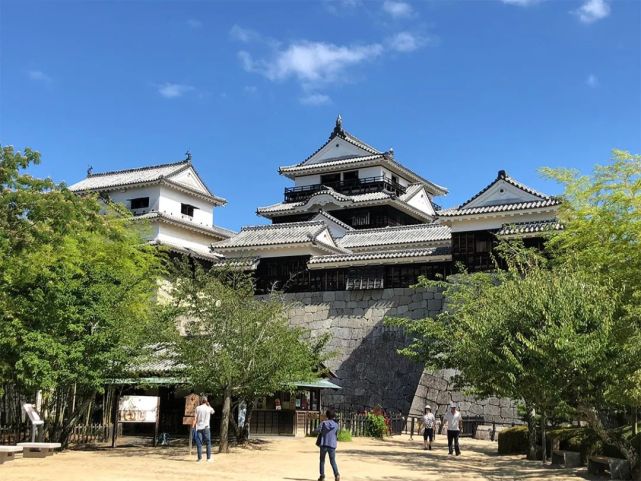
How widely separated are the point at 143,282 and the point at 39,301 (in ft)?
12.2

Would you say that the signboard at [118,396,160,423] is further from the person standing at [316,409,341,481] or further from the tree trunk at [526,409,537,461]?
the tree trunk at [526,409,537,461]

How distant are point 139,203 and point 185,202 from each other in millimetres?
2841

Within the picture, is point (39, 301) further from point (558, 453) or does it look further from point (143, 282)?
point (558, 453)

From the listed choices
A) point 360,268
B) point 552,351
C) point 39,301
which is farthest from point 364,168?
point 552,351

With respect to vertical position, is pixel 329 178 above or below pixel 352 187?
above

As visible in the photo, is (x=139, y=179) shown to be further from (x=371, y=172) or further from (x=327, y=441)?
(x=327, y=441)

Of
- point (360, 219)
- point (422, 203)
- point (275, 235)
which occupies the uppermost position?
point (422, 203)

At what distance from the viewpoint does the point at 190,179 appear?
146ft

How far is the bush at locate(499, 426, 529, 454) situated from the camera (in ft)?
64.8

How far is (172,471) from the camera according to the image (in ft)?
47.0

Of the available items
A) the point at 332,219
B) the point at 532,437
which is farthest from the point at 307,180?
the point at 532,437

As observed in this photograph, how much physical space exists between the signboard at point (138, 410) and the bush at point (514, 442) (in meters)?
10.1

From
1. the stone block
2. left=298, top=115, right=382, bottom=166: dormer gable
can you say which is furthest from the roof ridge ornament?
the stone block

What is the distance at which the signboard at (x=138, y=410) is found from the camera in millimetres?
19719
